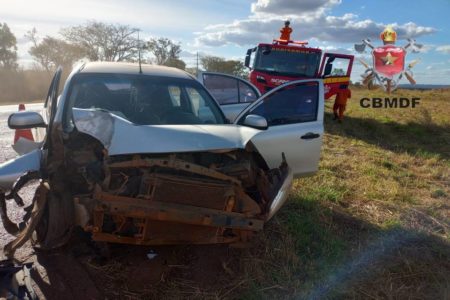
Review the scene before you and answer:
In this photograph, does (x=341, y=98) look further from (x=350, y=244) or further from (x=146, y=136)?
(x=146, y=136)

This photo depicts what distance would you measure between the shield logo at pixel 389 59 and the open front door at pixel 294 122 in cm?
1268

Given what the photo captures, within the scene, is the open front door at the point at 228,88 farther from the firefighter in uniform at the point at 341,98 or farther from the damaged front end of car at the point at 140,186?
the firefighter in uniform at the point at 341,98

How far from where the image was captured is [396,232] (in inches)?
166

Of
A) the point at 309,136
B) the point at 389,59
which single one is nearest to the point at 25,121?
the point at 309,136

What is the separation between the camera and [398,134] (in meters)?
11.7

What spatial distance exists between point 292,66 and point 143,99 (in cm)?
863

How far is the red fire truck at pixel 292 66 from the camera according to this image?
11.7 meters

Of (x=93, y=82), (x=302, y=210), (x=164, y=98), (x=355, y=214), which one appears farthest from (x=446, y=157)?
(x=93, y=82)

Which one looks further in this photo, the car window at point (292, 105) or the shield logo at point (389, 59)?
the shield logo at point (389, 59)

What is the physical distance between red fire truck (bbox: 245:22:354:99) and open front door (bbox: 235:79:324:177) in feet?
23.9

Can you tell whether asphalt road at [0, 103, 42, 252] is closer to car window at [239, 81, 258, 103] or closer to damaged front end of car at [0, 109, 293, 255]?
damaged front end of car at [0, 109, 293, 255]

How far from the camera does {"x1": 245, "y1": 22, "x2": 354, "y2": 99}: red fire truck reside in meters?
11.7

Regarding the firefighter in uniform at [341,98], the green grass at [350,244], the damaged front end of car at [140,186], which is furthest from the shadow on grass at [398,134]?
the damaged front end of car at [140,186]

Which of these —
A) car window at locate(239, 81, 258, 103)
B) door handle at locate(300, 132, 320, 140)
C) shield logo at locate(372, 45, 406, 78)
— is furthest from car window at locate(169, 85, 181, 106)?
shield logo at locate(372, 45, 406, 78)
